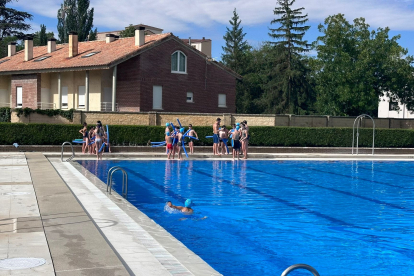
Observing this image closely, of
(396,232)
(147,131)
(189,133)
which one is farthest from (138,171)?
(396,232)

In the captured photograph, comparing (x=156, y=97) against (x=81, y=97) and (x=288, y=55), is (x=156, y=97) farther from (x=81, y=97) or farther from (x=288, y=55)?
(x=288, y=55)

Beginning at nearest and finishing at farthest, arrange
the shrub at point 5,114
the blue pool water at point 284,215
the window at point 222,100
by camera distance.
A: the blue pool water at point 284,215 < the shrub at point 5,114 < the window at point 222,100

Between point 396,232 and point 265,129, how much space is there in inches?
877

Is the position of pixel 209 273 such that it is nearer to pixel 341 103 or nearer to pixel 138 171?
pixel 138 171

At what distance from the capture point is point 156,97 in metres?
41.5

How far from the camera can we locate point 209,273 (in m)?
6.76

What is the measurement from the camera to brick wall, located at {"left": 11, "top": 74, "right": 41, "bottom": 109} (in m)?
43.6

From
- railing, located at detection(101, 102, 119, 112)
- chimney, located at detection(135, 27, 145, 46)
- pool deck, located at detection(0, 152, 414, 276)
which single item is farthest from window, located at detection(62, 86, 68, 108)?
pool deck, located at detection(0, 152, 414, 276)

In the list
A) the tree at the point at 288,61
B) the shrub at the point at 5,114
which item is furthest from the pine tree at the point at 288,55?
the shrub at the point at 5,114

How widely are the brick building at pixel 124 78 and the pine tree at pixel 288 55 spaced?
20.1 meters

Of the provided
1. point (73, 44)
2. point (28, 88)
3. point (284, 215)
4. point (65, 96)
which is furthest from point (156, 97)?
point (284, 215)

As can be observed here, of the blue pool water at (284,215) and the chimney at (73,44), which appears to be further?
the chimney at (73,44)

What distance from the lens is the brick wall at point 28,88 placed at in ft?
143

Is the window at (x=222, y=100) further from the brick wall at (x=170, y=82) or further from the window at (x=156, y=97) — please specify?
the window at (x=156, y=97)
